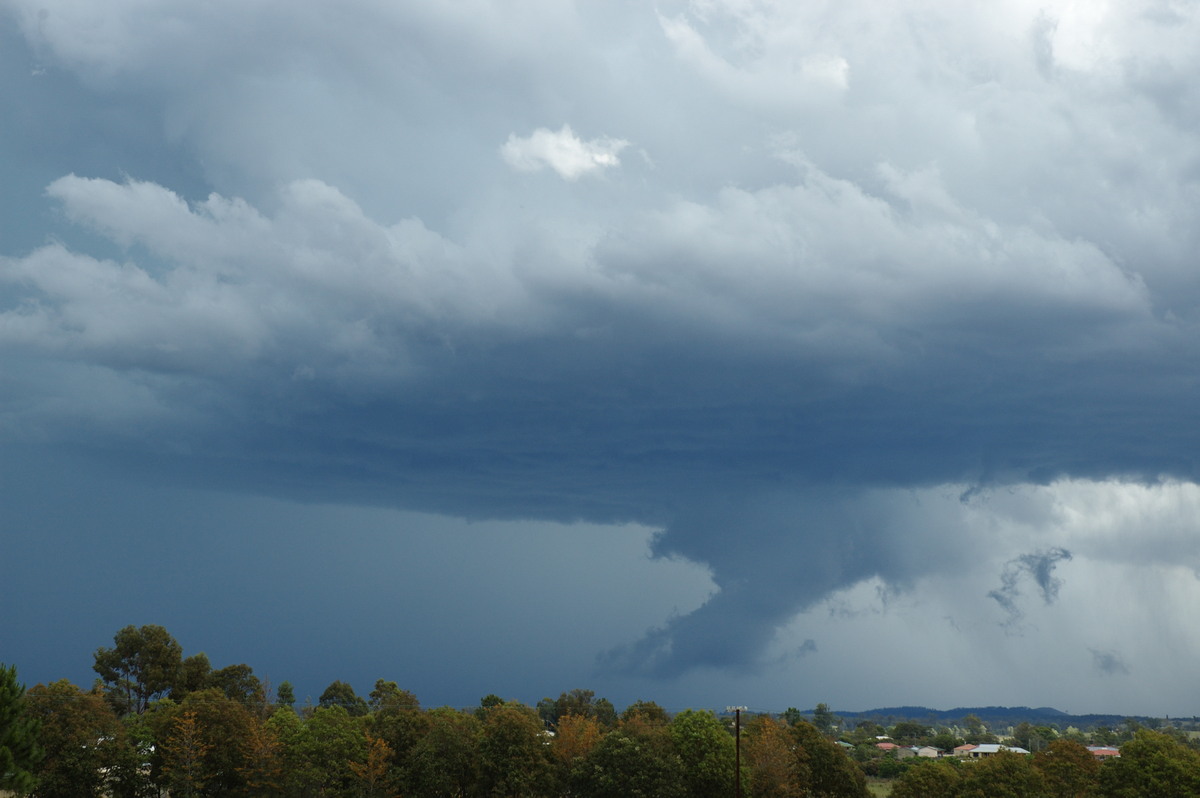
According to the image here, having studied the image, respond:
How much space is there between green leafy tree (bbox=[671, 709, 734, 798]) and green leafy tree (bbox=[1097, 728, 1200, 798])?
33801mm

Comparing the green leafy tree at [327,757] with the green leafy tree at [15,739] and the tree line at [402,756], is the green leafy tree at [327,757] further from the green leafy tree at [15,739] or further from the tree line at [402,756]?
the green leafy tree at [15,739]

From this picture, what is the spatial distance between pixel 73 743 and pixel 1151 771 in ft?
318

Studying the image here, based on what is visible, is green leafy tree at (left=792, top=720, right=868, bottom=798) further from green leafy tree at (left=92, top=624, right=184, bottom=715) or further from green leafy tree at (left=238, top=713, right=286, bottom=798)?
green leafy tree at (left=92, top=624, right=184, bottom=715)

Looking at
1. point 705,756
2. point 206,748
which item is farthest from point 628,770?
point 206,748

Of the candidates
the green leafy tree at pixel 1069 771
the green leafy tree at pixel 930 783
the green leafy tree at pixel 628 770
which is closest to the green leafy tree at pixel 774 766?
the green leafy tree at pixel 628 770

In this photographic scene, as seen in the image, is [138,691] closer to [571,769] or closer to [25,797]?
[25,797]

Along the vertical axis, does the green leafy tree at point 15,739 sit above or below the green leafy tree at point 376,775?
above

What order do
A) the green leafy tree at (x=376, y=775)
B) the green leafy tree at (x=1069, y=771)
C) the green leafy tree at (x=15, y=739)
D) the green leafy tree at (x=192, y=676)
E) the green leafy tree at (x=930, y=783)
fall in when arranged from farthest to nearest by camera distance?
the green leafy tree at (x=192, y=676) → the green leafy tree at (x=376, y=775) → the green leafy tree at (x=1069, y=771) → the green leafy tree at (x=930, y=783) → the green leafy tree at (x=15, y=739)

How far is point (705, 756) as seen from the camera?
90.4 m

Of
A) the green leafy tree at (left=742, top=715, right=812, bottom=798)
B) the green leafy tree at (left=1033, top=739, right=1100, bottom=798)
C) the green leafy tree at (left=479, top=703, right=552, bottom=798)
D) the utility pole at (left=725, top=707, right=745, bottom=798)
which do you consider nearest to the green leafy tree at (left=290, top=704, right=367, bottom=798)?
the green leafy tree at (left=479, top=703, right=552, bottom=798)

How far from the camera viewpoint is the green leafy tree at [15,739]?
7125 centimetres

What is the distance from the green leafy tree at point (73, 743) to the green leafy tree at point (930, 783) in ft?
243

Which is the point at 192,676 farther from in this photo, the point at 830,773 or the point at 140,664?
the point at 830,773

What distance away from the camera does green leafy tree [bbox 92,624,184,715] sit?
469ft
